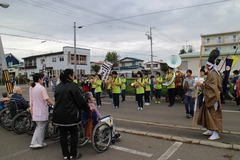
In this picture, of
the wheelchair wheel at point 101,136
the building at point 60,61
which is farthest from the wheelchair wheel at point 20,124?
the building at point 60,61

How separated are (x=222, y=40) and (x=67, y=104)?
54.7 meters

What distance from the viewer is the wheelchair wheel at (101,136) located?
4.17 meters

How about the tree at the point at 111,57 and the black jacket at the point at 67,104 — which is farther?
the tree at the point at 111,57

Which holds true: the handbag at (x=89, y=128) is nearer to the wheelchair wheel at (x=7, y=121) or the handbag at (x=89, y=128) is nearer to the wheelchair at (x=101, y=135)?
Result: the wheelchair at (x=101, y=135)

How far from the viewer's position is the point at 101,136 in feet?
14.4

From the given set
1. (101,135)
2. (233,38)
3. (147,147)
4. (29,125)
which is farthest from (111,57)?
(101,135)

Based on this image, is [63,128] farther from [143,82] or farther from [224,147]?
[143,82]

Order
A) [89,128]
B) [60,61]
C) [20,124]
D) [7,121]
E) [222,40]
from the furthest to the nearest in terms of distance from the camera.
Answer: [222,40]
[60,61]
[7,121]
[20,124]
[89,128]

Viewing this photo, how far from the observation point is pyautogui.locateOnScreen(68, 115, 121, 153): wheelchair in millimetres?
4195

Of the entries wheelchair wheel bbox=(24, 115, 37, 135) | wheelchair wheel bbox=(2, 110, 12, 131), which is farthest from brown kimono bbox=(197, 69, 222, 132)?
wheelchair wheel bbox=(2, 110, 12, 131)

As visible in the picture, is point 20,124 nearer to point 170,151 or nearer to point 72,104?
point 72,104

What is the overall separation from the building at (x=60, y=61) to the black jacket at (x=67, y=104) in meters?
36.2

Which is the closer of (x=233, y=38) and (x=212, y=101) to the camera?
(x=212, y=101)

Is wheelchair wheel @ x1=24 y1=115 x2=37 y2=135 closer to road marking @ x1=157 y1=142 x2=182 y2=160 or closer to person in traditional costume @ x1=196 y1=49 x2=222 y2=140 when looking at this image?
road marking @ x1=157 y1=142 x2=182 y2=160
